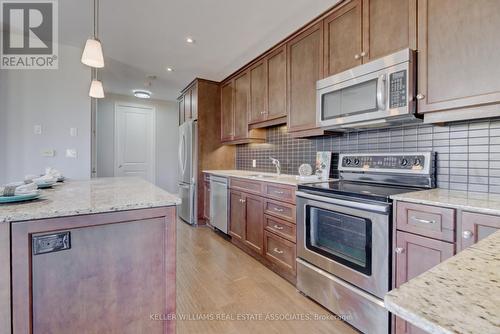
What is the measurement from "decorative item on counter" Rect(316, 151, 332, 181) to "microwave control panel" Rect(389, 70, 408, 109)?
2.69 feet

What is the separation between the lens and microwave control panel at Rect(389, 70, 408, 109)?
61.7 inches

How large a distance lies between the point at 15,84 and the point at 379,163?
13.6 feet

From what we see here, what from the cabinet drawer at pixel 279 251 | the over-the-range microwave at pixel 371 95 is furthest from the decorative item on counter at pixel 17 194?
the over-the-range microwave at pixel 371 95

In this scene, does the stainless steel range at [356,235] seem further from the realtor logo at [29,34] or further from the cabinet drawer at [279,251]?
the realtor logo at [29,34]

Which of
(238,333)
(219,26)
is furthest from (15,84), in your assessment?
(238,333)

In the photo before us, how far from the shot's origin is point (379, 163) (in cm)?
195

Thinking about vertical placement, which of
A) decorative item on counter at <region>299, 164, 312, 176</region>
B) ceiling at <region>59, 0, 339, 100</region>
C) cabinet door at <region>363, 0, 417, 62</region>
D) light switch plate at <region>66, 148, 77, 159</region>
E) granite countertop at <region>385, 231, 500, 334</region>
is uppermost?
ceiling at <region>59, 0, 339, 100</region>

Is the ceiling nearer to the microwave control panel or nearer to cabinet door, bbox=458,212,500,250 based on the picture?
the microwave control panel

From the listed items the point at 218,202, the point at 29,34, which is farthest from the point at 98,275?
the point at 29,34

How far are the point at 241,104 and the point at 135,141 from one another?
3.52m

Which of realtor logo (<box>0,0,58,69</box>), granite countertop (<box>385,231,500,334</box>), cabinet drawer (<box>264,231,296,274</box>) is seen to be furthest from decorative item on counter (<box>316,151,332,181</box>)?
realtor logo (<box>0,0,58,69</box>)

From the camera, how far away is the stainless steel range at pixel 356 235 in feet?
4.72

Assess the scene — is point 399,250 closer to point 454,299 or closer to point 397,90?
point 397,90

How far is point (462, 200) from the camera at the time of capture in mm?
1254
